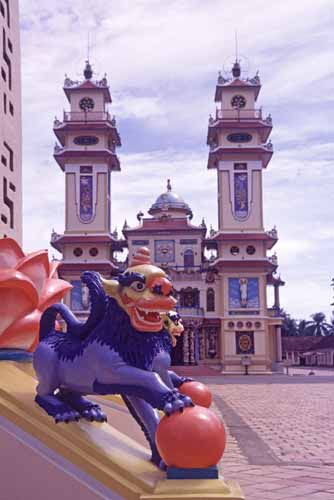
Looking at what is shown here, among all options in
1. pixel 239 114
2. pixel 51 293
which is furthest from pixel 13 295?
pixel 239 114

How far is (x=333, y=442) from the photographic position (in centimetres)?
920

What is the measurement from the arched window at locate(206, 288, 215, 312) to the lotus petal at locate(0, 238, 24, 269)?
102 feet

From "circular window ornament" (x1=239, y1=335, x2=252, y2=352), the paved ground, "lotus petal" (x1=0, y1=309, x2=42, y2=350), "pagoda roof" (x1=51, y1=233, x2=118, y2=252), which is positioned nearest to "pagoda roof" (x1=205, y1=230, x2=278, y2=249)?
"circular window ornament" (x1=239, y1=335, x2=252, y2=352)

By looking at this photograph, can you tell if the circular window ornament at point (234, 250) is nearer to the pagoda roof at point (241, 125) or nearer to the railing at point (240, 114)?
the pagoda roof at point (241, 125)

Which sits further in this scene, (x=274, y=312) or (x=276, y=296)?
(x=276, y=296)

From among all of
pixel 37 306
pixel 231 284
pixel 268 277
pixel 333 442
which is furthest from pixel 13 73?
pixel 268 277

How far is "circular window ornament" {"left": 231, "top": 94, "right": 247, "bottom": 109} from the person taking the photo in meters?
37.2

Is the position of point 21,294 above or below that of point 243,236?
below

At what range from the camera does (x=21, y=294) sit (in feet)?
18.0

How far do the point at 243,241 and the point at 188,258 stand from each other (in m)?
3.47

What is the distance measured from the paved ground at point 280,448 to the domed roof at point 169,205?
21961 mm

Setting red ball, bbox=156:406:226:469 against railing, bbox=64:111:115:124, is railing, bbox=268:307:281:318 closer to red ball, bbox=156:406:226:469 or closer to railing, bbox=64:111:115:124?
railing, bbox=64:111:115:124

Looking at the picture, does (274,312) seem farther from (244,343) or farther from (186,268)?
(186,268)

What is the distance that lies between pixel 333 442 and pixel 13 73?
6420mm
